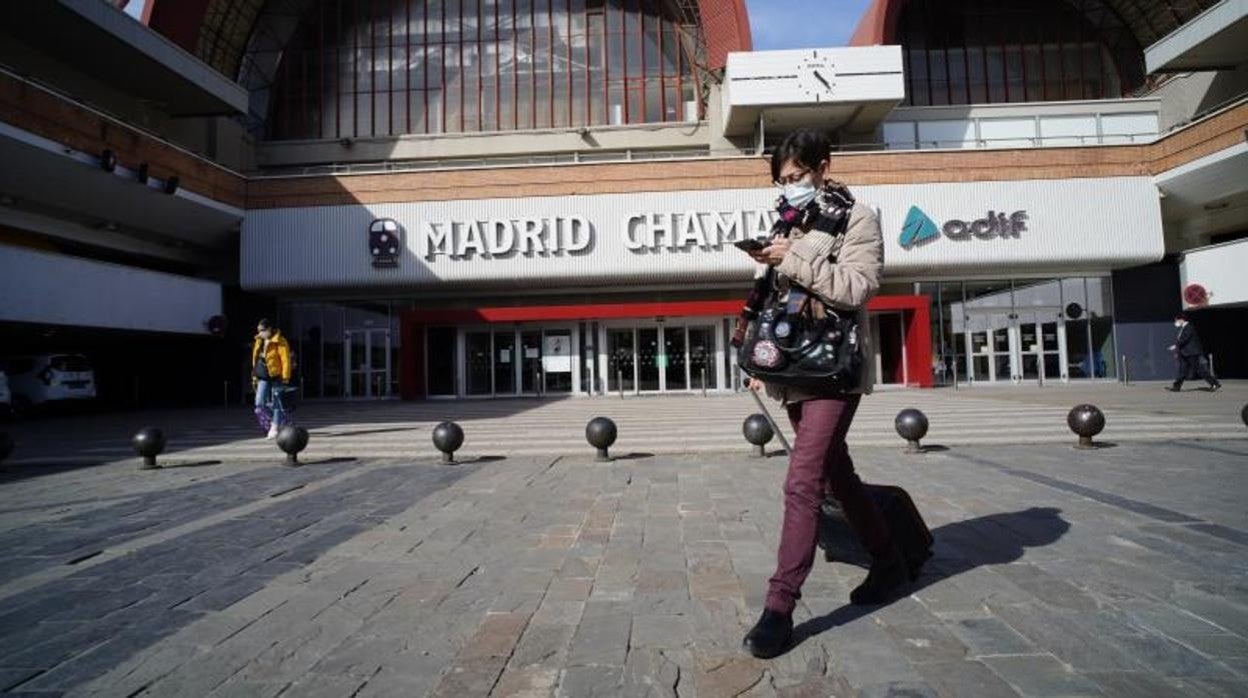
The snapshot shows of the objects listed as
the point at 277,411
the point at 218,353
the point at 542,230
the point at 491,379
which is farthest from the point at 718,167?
the point at 218,353

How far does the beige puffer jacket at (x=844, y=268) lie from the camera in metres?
2.43

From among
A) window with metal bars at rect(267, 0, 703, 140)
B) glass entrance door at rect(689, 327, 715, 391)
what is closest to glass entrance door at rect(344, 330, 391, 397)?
window with metal bars at rect(267, 0, 703, 140)

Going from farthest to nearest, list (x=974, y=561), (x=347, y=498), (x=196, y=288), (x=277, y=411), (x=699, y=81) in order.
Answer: (x=699, y=81) < (x=196, y=288) < (x=277, y=411) < (x=347, y=498) < (x=974, y=561)

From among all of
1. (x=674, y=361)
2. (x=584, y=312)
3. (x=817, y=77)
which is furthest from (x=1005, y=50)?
(x=584, y=312)

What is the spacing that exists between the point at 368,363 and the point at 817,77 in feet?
69.0

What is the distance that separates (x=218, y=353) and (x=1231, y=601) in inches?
1177

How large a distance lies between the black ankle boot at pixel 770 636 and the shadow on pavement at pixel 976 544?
0.47ft

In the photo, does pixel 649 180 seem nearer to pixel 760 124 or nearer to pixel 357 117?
pixel 760 124

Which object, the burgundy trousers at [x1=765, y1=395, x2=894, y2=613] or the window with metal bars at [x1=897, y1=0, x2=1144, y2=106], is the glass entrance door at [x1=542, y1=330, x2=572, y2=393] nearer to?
the window with metal bars at [x1=897, y1=0, x2=1144, y2=106]

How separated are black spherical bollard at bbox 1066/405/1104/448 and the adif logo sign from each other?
16.2m

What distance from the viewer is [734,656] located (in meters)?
2.39

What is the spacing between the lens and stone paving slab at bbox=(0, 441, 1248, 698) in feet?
7.31

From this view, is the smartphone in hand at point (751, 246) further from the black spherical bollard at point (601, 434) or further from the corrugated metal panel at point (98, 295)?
the corrugated metal panel at point (98, 295)

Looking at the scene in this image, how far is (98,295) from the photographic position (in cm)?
1858
